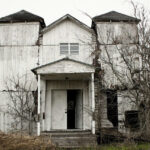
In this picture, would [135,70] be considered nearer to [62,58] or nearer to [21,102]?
[62,58]

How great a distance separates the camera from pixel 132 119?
1410cm

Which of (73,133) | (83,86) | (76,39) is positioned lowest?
(73,133)

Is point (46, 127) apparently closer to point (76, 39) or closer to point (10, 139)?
point (76, 39)

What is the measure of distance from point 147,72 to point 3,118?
27.7ft

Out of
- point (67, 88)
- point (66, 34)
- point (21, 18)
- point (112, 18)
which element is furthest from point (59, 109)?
point (112, 18)

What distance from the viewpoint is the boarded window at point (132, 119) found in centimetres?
1377

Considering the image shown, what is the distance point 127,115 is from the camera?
14.3m

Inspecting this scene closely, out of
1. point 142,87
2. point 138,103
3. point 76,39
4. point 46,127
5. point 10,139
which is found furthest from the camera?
→ point 76,39

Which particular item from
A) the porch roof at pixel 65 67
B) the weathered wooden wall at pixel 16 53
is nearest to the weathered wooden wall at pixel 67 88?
the weathered wooden wall at pixel 16 53

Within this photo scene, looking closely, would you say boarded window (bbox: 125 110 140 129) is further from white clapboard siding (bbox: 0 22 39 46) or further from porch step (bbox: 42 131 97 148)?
white clapboard siding (bbox: 0 22 39 46)

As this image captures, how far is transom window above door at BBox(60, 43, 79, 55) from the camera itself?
Result: 15.3 m

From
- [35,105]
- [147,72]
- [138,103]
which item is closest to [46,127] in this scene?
[35,105]

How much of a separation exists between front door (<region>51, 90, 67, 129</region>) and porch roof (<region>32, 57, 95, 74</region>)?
2.39m

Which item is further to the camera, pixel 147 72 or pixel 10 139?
pixel 147 72
